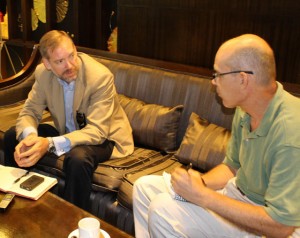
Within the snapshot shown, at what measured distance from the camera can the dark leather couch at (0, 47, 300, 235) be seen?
6.91 feet

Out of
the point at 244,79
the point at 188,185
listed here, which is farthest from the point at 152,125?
the point at 244,79

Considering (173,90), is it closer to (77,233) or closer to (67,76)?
(67,76)

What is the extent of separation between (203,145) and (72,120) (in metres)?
0.82

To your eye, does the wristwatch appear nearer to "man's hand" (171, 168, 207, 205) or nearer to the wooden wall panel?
"man's hand" (171, 168, 207, 205)

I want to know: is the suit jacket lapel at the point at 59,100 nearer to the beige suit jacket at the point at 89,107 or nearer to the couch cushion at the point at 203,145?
the beige suit jacket at the point at 89,107

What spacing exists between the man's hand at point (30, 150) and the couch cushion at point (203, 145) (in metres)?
0.75

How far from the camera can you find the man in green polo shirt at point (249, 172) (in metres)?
1.26

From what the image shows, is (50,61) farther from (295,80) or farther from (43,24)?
(43,24)

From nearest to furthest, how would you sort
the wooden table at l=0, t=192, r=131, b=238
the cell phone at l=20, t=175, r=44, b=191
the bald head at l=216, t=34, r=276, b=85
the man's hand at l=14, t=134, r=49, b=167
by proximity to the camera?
the bald head at l=216, t=34, r=276, b=85 < the wooden table at l=0, t=192, r=131, b=238 < the cell phone at l=20, t=175, r=44, b=191 < the man's hand at l=14, t=134, r=49, b=167

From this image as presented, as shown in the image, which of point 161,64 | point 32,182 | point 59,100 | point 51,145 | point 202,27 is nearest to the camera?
point 32,182

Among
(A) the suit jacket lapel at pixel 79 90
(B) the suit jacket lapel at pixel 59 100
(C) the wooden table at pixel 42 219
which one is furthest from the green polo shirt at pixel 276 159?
(B) the suit jacket lapel at pixel 59 100

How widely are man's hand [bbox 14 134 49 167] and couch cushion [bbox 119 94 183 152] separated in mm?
596

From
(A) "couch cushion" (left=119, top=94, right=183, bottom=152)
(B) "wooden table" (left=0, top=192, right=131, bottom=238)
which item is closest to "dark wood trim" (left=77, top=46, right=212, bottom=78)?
(A) "couch cushion" (left=119, top=94, right=183, bottom=152)

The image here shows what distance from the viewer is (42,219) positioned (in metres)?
1.55
